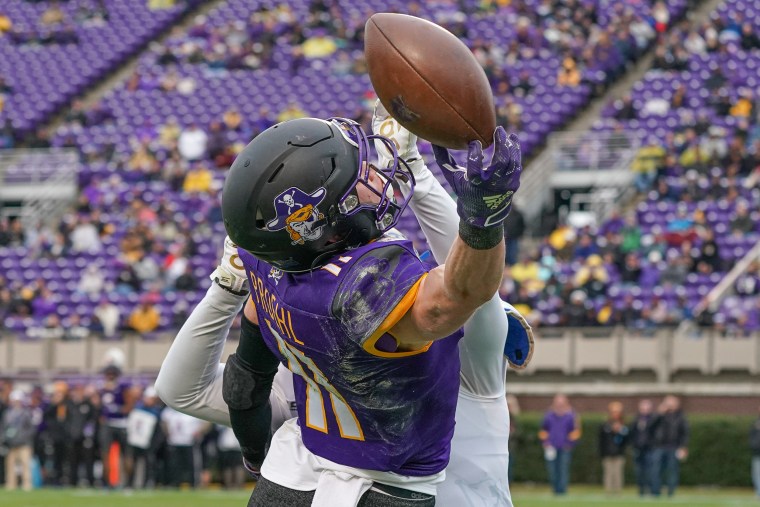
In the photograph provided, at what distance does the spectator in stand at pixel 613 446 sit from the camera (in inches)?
583

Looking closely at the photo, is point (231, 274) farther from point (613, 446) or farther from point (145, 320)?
point (145, 320)

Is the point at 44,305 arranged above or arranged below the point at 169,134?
below

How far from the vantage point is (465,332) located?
137 inches

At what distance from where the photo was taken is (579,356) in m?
16.2

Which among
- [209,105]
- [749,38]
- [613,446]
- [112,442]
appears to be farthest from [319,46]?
[613,446]

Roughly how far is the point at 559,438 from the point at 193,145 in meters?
8.81

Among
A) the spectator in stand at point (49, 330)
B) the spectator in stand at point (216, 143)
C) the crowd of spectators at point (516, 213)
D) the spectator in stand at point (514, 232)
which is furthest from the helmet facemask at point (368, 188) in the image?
the spectator in stand at point (216, 143)

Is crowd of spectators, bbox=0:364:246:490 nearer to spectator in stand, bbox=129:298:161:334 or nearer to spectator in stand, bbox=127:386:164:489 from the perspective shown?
spectator in stand, bbox=127:386:164:489

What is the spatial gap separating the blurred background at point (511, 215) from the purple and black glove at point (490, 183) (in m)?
12.0

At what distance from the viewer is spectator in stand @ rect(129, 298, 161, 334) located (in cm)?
1753

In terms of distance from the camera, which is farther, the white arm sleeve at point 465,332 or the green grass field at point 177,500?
the green grass field at point 177,500

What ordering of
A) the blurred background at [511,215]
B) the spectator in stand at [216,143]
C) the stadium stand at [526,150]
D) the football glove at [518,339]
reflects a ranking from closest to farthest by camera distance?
the football glove at [518,339] → the blurred background at [511,215] → the stadium stand at [526,150] → the spectator in stand at [216,143]

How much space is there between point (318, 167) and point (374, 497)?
753 millimetres

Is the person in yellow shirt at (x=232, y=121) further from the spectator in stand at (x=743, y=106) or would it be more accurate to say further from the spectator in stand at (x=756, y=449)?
the spectator in stand at (x=756, y=449)
